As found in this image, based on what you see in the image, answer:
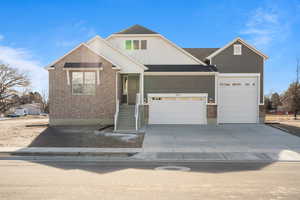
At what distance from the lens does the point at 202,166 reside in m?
7.10

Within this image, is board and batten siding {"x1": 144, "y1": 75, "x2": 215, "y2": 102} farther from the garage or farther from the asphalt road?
the asphalt road

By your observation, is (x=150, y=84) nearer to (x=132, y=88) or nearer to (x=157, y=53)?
(x=132, y=88)

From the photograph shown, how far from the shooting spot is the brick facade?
52.8 feet

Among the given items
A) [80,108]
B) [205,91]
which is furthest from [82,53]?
[205,91]

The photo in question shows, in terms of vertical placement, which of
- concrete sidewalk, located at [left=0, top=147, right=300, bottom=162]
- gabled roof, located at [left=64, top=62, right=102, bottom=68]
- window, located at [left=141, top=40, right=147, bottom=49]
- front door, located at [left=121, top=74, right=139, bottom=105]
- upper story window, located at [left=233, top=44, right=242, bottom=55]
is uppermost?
window, located at [left=141, top=40, right=147, bottom=49]

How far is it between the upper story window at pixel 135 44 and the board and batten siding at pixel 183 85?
3.52 m

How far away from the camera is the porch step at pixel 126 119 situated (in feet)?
47.5

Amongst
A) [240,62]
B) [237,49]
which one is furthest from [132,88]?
[237,49]

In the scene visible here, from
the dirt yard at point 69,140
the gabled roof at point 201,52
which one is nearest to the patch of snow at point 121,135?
the dirt yard at point 69,140

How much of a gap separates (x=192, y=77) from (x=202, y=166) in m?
11.3

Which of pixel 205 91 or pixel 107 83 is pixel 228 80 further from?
pixel 107 83

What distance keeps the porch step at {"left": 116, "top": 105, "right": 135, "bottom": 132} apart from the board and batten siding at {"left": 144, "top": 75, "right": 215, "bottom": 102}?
220cm

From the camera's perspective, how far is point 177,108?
57.0 feet

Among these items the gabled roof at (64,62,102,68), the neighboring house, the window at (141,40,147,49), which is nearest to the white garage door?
the neighboring house
